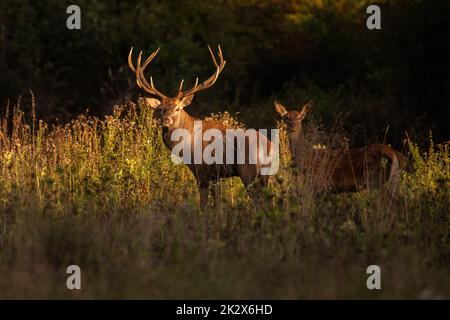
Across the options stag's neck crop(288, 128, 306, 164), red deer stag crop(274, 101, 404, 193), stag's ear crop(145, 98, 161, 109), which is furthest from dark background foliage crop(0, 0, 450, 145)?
stag's ear crop(145, 98, 161, 109)

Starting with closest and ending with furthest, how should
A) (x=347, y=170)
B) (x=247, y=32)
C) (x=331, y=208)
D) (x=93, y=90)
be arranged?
(x=331, y=208)
(x=347, y=170)
(x=93, y=90)
(x=247, y=32)

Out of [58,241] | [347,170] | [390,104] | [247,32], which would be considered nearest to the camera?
[58,241]

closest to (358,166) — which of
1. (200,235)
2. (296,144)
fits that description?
(296,144)

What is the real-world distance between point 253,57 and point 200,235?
16297 mm

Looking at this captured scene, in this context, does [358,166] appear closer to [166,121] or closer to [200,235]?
[166,121]

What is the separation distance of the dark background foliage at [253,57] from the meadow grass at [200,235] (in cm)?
422

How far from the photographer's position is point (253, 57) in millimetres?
23047

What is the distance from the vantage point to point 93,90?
65.8ft

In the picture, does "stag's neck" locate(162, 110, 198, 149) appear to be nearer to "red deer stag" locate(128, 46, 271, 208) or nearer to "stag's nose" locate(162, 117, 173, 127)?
"red deer stag" locate(128, 46, 271, 208)

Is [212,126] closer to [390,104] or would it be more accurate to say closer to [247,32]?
[390,104]

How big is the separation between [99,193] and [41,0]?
12.7 metres

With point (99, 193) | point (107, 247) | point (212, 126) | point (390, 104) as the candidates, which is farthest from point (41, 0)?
point (107, 247)

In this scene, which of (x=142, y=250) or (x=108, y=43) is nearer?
(x=142, y=250)

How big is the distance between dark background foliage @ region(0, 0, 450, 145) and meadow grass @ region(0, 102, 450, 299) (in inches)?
166
